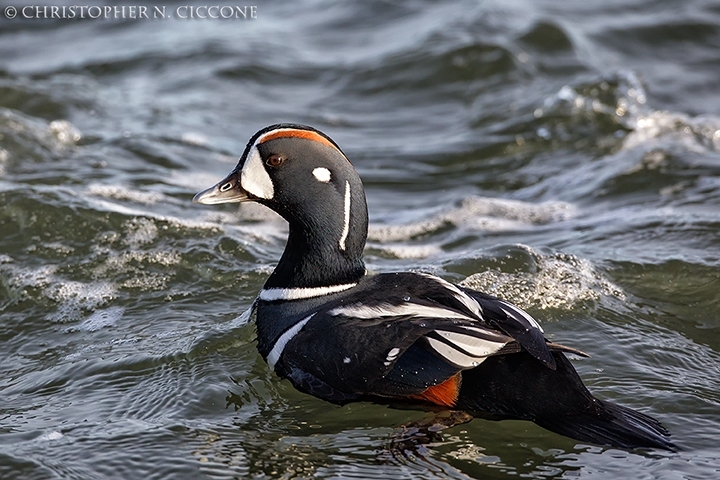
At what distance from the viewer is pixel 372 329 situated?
4609 millimetres

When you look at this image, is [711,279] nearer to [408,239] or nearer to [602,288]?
[602,288]

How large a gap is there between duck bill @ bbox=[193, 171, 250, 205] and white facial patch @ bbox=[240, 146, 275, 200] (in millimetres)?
34

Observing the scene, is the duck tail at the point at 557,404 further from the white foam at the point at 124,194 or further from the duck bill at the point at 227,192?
the white foam at the point at 124,194

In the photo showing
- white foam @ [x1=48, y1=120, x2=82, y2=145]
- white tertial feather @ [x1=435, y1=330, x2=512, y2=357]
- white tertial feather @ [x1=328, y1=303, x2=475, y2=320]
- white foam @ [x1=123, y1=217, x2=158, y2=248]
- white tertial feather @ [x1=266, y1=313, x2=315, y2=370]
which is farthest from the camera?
white foam @ [x1=48, y1=120, x2=82, y2=145]

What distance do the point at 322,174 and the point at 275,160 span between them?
247 mm

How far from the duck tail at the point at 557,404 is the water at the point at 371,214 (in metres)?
0.12

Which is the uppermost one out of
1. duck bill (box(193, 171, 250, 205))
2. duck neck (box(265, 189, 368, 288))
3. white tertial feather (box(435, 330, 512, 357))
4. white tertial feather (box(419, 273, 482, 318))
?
duck bill (box(193, 171, 250, 205))

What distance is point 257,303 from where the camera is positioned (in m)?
5.48

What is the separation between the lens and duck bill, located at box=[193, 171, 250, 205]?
17.5 feet

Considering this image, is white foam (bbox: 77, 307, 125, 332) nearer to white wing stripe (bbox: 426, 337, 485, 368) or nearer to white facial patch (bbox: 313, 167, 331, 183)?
white facial patch (bbox: 313, 167, 331, 183)

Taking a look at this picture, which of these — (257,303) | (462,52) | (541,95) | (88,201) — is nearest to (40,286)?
(88,201)

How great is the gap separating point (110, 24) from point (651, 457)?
13.2 m

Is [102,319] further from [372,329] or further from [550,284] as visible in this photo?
[550,284]

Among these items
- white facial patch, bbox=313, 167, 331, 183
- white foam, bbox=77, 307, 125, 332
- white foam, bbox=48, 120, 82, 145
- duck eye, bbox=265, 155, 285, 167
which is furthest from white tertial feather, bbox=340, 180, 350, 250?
white foam, bbox=48, 120, 82, 145
